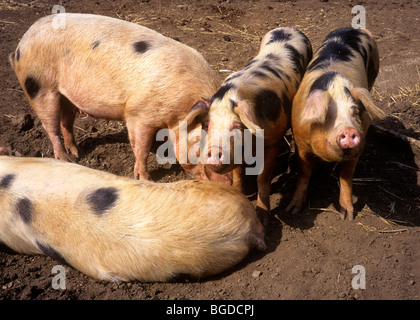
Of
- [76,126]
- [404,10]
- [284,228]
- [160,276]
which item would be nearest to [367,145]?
[284,228]

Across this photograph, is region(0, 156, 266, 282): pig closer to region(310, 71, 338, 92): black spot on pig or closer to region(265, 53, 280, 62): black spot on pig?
region(310, 71, 338, 92): black spot on pig

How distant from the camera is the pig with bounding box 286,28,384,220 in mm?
3492

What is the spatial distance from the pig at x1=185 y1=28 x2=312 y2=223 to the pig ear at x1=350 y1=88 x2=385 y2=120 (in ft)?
2.11

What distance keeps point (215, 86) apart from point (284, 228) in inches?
58.5

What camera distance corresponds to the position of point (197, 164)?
4.30 meters

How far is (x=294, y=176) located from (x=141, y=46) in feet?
6.60

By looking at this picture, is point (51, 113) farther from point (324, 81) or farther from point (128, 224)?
point (324, 81)

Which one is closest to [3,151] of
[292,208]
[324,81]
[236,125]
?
[236,125]

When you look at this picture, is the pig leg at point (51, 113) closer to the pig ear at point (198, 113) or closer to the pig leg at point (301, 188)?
the pig ear at point (198, 113)

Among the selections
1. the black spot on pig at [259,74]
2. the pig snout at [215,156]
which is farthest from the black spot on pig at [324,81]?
the pig snout at [215,156]

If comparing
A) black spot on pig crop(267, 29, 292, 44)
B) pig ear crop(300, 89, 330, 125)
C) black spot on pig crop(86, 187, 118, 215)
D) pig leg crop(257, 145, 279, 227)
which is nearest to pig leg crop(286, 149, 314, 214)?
pig leg crop(257, 145, 279, 227)

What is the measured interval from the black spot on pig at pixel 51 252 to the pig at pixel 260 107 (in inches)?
51.3

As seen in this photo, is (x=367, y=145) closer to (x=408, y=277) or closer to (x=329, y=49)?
(x=329, y=49)

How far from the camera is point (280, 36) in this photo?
16.0 feet
